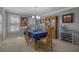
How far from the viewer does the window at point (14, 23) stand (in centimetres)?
221

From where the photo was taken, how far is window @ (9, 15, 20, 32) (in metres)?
→ 2.21

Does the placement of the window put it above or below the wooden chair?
above

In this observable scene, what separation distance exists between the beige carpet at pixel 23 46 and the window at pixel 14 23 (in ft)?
0.66

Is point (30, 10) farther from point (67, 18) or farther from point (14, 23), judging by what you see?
point (67, 18)

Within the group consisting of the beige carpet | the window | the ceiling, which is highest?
the ceiling

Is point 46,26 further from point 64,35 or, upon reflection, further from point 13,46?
point 13,46

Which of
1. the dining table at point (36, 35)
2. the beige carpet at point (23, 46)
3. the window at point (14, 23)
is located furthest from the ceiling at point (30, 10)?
the beige carpet at point (23, 46)

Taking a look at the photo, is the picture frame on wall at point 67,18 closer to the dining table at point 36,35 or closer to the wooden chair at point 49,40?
the wooden chair at point 49,40

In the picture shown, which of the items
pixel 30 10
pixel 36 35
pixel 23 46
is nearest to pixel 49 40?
pixel 36 35

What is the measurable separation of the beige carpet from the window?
20cm

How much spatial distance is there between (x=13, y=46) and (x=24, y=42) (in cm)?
23

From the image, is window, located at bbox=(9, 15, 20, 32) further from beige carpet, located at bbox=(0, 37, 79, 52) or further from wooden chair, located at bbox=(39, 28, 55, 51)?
wooden chair, located at bbox=(39, 28, 55, 51)

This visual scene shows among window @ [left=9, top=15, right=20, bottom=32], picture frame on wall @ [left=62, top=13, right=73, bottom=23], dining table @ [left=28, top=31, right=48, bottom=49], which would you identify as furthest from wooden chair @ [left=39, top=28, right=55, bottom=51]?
window @ [left=9, top=15, right=20, bottom=32]
